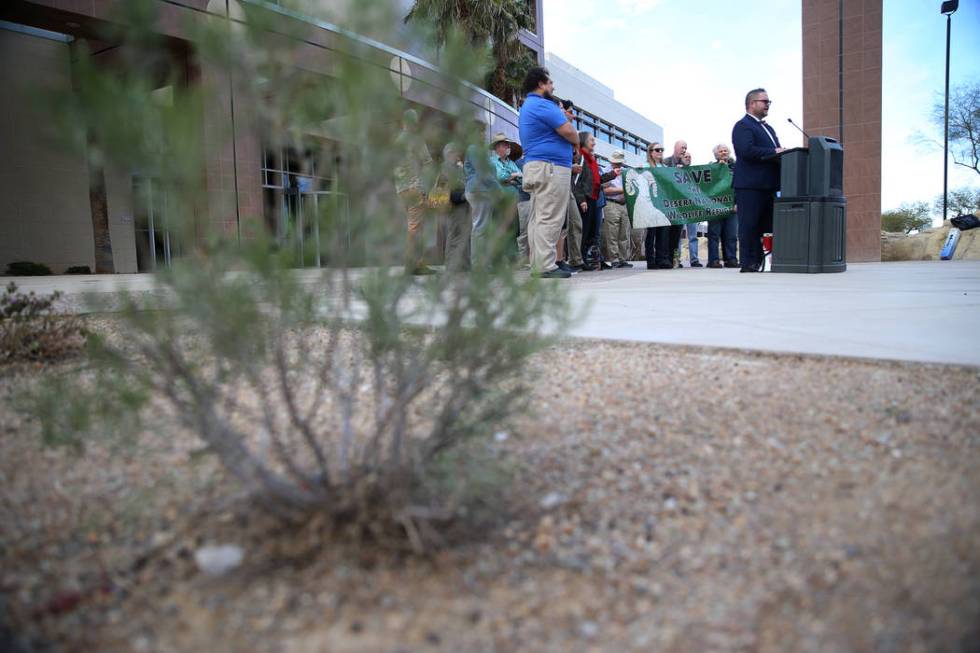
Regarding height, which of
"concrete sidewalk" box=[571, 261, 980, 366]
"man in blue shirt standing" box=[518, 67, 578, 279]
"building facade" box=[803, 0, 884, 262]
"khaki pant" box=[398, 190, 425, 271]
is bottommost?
"concrete sidewalk" box=[571, 261, 980, 366]

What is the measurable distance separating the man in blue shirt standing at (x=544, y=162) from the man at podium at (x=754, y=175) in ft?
8.91

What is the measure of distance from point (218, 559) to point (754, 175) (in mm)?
8024

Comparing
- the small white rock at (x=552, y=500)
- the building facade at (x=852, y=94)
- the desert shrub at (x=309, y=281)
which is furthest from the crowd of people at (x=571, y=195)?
the building facade at (x=852, y=94)

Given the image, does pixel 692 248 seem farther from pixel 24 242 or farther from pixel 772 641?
pixel 24 242

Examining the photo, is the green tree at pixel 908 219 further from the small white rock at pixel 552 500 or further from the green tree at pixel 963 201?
the small white rock at pixel 552 500

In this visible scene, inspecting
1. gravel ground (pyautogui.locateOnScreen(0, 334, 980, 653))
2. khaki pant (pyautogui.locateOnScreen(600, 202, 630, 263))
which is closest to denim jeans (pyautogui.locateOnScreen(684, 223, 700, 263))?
khaki pant (pyautogui.locateOnScreen(600, 202, 630, 263))

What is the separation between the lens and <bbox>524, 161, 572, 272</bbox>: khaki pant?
6.07 metres

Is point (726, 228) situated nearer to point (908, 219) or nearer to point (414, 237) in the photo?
point (414, 237)

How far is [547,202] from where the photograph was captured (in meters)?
6.11

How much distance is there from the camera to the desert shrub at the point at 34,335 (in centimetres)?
303

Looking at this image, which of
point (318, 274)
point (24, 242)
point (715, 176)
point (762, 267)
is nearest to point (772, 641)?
point (318, 274)

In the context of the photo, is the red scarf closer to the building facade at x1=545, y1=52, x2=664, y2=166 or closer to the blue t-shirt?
the blue t-shirt

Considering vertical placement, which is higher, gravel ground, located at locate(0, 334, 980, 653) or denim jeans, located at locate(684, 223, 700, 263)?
denim jeans, located at locate(684, 223, 700, 263)

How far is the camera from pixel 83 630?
1.12 m
